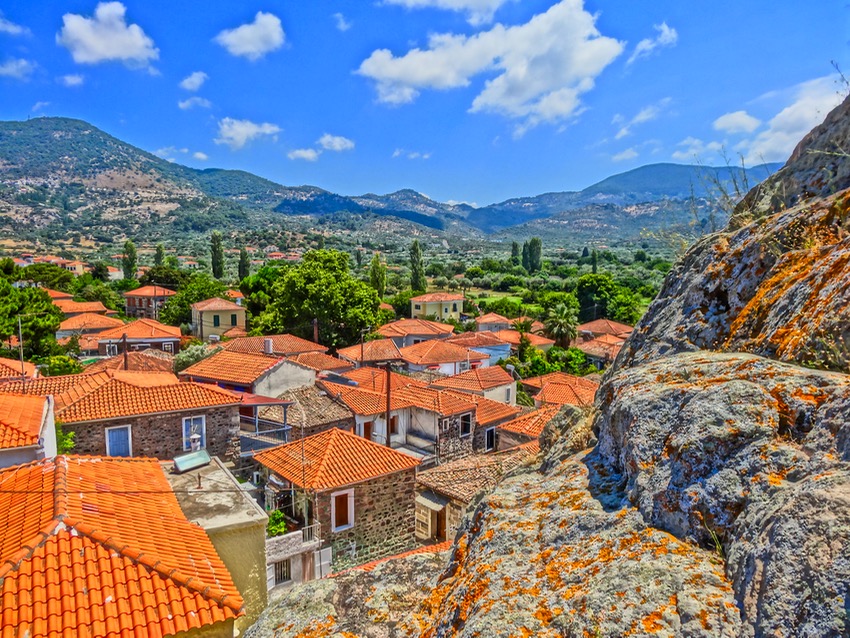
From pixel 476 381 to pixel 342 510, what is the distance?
19.0 m

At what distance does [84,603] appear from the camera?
6.39m

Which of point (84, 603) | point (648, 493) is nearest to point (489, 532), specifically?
point (648, 493)

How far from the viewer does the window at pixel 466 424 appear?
1024 inches

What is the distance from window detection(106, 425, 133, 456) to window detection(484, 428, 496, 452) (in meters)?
16.2

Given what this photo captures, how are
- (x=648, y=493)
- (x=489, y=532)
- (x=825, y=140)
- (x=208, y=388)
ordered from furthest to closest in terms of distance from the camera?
(x=208, y=388)
(x=825, y=140)
(x=489, y=532)
(x=648, y=493)

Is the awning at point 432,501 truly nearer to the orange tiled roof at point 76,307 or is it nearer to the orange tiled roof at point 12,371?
the orange tiled roof at point 12,371

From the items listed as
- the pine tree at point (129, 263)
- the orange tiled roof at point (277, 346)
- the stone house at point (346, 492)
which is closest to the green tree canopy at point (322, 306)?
the orange tiled roof at point (277, 346)

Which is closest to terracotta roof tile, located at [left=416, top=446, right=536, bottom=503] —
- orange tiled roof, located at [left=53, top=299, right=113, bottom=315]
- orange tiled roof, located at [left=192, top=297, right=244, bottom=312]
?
orange tiled roof, located at [left=192, top=297, right=244, bottom=312]

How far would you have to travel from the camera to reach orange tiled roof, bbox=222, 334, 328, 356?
38531 millimetres

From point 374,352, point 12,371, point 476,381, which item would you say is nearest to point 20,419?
point 12,371

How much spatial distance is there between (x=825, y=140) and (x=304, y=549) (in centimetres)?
1440

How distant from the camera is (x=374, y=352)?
42.0 meters

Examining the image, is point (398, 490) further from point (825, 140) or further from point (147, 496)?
point (825, 140)

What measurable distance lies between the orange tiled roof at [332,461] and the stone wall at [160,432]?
1.43 meters
